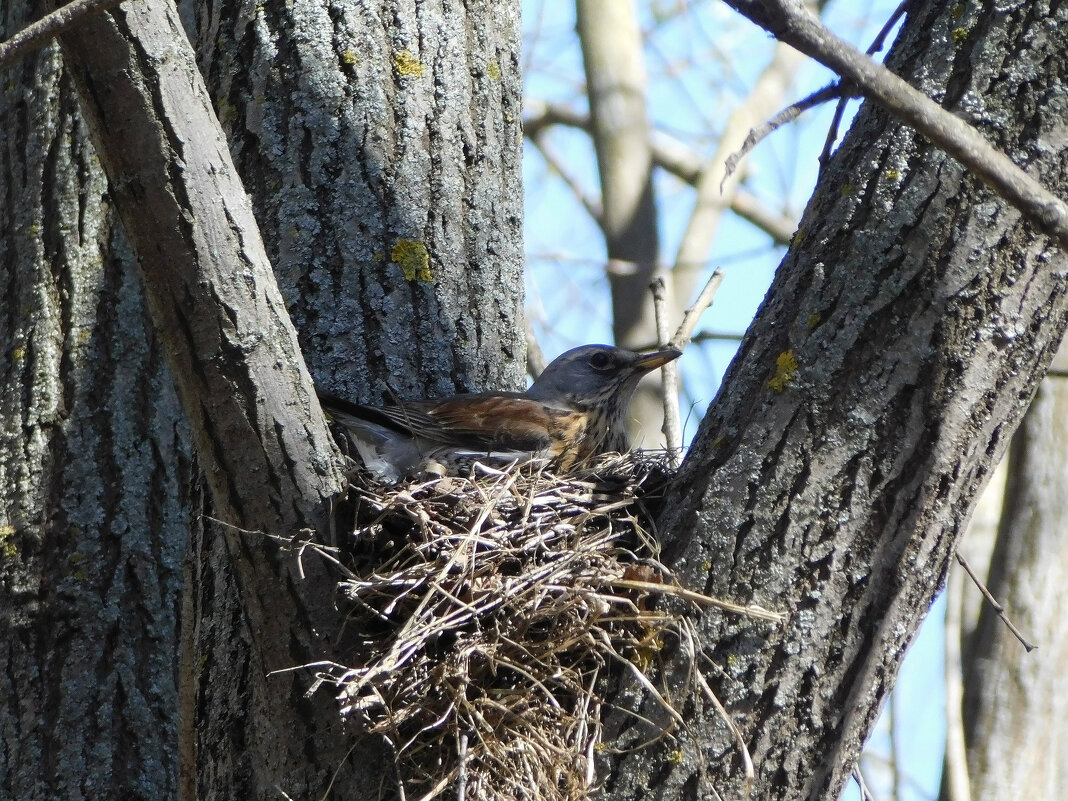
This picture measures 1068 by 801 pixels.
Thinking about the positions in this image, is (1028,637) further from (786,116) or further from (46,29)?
(46,29)

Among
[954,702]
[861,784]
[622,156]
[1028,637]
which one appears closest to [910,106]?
[861,784]

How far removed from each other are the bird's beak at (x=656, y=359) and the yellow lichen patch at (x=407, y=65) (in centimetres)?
142

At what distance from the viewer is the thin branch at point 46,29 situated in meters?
1.91

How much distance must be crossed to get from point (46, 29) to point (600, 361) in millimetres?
3155

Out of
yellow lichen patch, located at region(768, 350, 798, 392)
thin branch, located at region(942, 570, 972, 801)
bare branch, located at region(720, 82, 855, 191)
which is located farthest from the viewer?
thin branch, located at region(942, 570, 972, 801)

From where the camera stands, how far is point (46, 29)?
76.1 inches

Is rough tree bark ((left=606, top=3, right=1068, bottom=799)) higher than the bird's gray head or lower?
lower

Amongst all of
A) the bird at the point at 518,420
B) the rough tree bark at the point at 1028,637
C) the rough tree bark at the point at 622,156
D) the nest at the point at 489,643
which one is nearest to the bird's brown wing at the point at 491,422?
the bird at the point at 518,420

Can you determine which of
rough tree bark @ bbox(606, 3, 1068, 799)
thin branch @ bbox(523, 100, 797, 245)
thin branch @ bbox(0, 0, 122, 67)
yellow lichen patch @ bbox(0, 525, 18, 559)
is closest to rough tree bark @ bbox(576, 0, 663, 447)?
thin branch @ bbox(523, 100, 797, 245)

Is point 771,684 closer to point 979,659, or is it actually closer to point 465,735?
point 465,735

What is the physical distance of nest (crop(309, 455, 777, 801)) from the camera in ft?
8.17

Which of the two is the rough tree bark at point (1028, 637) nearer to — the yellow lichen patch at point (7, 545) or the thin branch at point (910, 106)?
the thin branch at point (910, 106)

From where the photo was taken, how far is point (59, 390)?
3.80m

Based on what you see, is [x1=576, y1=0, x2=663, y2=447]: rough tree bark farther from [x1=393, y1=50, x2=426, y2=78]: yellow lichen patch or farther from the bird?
[x1=393, y1=50, x2=426, y2=78]: yellow lichen patch
